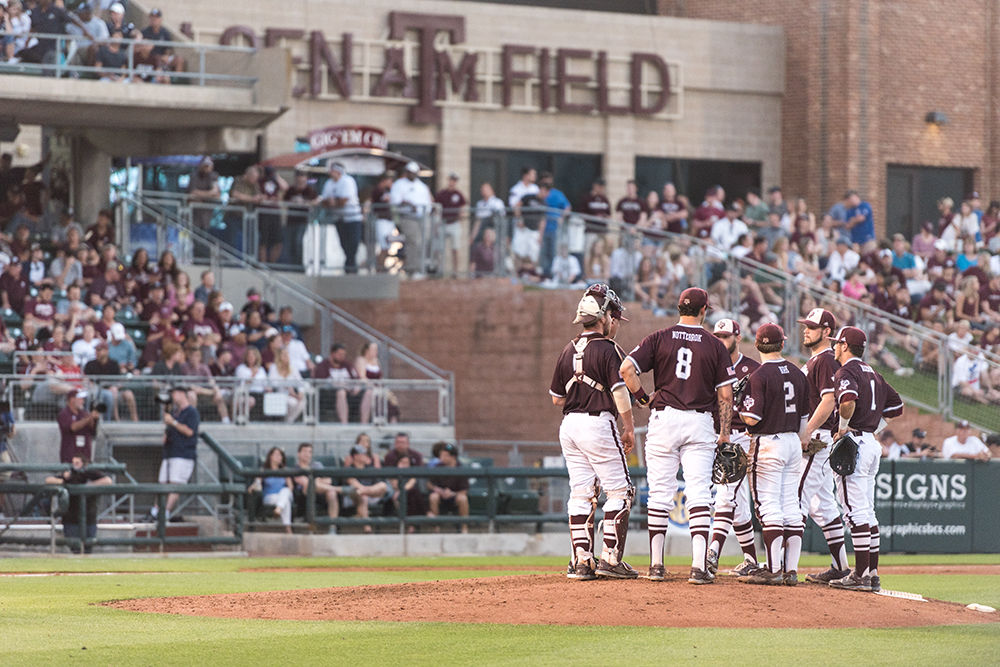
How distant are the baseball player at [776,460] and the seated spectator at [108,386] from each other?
40.7ft

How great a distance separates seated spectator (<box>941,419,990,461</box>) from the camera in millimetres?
24875

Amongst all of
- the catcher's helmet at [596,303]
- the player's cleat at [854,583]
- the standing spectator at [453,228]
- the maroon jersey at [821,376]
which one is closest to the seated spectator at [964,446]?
the standing spectator at [453,228]

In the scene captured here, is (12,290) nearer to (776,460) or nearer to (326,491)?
(326,491)

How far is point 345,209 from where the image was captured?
29.4 m

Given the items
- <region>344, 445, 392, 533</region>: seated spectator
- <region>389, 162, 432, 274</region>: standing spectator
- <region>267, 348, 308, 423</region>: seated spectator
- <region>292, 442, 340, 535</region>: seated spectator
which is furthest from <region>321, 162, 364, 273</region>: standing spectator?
<region>344, 445, 392, 533</region>: seated spectator

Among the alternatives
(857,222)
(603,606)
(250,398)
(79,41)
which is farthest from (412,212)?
(603,606)

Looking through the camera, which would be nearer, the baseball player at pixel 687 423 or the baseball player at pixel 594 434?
the baseball player at pixel 687 423

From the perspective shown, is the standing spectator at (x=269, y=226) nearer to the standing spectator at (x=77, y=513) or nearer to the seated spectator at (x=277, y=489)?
the seated spectator at (x=277, y=489)

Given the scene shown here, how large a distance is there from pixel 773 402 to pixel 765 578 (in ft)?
4.59

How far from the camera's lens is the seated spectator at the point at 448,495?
77.0ft

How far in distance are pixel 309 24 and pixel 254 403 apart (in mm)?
11075

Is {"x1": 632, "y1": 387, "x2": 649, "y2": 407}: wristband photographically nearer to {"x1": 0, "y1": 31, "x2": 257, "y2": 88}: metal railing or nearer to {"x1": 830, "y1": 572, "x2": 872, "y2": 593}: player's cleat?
{"x1": 830, "y1": 572, "x2": 872, "y2": 593}: player's cleat

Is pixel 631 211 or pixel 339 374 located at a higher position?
pixel 631 211

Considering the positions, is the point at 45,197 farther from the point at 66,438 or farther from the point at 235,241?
the point at 66,438
